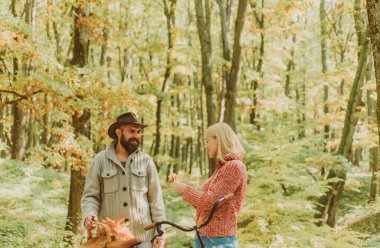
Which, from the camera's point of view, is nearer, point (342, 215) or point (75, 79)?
point (75, 79)

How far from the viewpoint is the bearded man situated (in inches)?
157

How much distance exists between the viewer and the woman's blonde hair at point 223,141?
3863mm

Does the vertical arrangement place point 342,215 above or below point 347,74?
below

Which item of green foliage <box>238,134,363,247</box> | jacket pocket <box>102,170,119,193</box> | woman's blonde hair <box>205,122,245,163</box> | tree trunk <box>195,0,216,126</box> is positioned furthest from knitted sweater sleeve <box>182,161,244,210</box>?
tree trunk <box>195,0,216,126</box>

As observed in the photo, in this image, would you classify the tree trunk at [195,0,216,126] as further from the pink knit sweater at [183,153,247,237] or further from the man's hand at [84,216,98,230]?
the man's hand at [84,216,98,230]

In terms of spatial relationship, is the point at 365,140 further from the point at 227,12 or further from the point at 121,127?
the point at 121,127

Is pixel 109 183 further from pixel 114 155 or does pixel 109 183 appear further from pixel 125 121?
pixel 125 121

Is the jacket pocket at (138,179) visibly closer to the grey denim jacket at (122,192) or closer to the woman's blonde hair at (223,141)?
the grey denim jacket at (122,192)

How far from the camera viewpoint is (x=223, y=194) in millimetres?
3703

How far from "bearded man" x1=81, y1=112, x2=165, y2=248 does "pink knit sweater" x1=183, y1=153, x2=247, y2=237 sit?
500 millimetres

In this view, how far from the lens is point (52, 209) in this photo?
13.4 metres

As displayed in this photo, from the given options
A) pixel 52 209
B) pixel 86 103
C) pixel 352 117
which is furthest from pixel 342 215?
pixel 86 103

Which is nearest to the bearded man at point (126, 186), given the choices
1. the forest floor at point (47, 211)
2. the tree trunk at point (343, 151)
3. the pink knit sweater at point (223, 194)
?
the pink knit sweater at point (223, 194)

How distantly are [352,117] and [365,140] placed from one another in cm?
198
